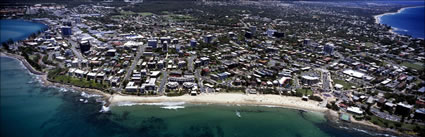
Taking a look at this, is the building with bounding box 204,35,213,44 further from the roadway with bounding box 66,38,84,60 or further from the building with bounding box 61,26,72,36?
the building with bounding box 61,26,72,36

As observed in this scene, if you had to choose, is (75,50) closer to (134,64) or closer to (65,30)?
(65,30)

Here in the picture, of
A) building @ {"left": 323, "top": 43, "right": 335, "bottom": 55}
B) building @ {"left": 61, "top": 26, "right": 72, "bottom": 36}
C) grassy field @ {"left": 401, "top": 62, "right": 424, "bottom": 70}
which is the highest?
building @ {"left": 61, "top": 26, "right": 72, "bottom": 36}

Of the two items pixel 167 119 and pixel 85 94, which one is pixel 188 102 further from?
pixel 85 94

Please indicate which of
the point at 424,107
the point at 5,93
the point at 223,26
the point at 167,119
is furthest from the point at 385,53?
the point at 5,93

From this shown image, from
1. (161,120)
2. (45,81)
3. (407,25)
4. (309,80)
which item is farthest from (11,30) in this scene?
(407,25)

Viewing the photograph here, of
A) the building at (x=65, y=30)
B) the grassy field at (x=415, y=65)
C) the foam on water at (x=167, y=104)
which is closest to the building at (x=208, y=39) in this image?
the foam on water at (x=167, y=104)

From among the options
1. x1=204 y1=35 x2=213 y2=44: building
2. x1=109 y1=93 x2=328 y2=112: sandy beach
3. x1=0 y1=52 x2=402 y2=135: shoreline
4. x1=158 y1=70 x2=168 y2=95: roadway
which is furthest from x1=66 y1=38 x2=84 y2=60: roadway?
x1=204 y1=35 x2=213 y2=44: building
